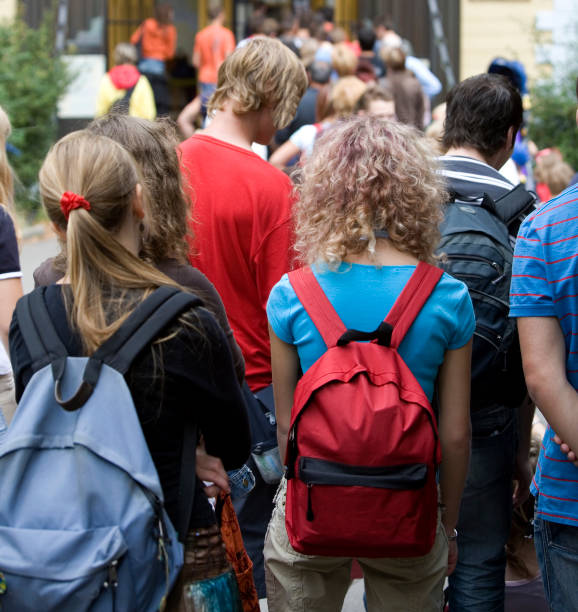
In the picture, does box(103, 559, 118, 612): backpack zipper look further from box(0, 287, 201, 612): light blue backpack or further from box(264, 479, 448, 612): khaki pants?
box(264, 479, 448, 612): khaki pants

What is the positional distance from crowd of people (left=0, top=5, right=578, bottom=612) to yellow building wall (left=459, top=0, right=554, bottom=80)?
14.0 meters

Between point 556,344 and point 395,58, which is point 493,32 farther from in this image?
point 556,344

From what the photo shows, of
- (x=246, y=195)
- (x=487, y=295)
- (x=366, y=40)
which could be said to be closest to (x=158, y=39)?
(x=366, y=40)

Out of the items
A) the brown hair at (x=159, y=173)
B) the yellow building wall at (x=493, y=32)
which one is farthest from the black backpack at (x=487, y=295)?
the yellow building wall at (x=493, y=32)

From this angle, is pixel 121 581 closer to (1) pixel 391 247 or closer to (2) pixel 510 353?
(1) pixel 391 247

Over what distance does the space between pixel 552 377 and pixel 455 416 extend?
31 centimetres

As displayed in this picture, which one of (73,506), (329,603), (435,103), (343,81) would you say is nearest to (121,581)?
(73,506)

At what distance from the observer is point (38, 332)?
208 centimetres

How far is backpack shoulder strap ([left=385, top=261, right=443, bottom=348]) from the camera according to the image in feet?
7.77

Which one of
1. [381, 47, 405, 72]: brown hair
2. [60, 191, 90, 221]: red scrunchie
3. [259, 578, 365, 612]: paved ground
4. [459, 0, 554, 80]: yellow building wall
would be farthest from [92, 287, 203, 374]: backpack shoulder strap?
[459, 0, 554, 80]: yellow building wall

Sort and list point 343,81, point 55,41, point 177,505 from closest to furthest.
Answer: point 177,505
point 343,81
point 55,41

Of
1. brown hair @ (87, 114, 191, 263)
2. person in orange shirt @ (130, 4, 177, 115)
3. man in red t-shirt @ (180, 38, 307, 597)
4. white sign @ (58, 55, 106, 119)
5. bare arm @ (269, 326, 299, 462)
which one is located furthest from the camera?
white sign @ (58, 55, 106, 119)

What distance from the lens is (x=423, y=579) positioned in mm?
2439

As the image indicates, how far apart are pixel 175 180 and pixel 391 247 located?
2.32 feet
